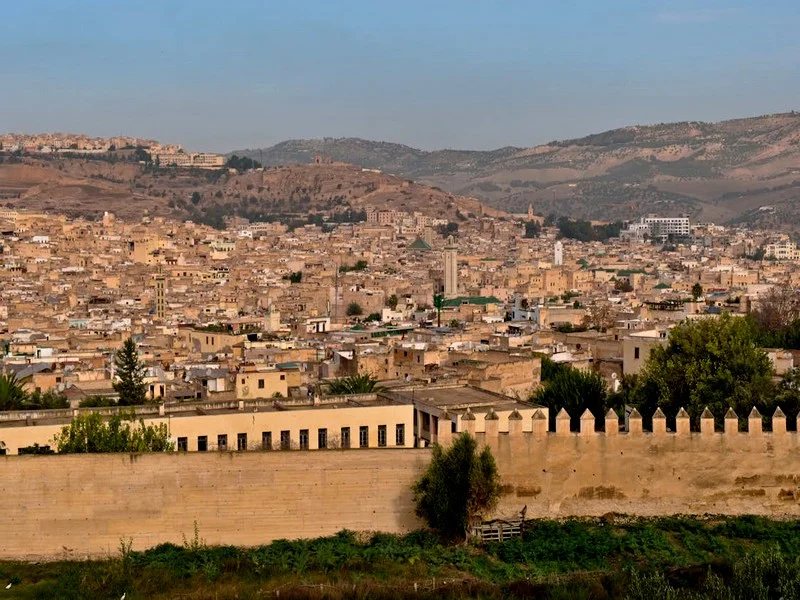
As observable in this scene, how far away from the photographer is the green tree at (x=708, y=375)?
19.9 meters

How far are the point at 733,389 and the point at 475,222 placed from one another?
141741 millimetres

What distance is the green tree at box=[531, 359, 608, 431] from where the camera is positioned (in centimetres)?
2197

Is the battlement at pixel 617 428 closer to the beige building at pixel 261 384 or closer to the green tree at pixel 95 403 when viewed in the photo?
the green tree at pixel 95 403

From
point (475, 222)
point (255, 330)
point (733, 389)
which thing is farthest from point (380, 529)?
point (475, 222)

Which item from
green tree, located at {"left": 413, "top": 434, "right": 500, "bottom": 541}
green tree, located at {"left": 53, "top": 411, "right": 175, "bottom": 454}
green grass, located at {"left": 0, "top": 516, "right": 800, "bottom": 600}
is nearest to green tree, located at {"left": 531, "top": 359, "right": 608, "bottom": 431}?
green tree, located at {"left": 413, "top": 434, "right": 500, "bottom": 541}

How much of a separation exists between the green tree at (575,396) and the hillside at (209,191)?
13268cm

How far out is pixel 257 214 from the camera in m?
176


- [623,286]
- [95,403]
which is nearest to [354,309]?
[623,286]

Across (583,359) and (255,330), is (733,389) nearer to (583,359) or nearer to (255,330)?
(583,359)

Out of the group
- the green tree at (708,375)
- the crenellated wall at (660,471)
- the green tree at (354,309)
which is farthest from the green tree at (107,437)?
the green tree at (354,309)

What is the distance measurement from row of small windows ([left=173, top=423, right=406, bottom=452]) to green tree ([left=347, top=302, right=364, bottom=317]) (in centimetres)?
4383

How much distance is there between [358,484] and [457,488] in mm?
1185

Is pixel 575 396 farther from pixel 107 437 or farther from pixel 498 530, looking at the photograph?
pixel 107 437

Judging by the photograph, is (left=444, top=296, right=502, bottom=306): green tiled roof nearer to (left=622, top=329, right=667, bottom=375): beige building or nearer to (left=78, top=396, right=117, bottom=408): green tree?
(left=622, top=329, right=667, bottom=375): beige building
